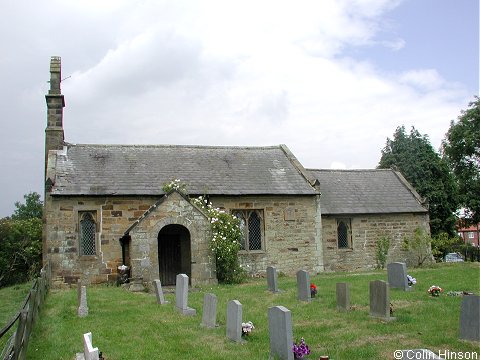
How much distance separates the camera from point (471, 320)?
924 cm

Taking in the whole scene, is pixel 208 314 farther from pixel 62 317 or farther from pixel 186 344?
pixel 62 317

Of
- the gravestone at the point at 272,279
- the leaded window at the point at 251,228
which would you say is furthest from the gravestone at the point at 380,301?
the leaded window at the point at 251,228

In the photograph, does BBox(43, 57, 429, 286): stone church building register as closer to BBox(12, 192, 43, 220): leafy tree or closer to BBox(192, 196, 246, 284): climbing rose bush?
BBox(192, 196, 246, 284): climbing rose bush

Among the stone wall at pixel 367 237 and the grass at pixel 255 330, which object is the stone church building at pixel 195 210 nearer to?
the stone wall at pixel 367 237

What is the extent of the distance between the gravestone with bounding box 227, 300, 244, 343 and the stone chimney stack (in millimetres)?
17070

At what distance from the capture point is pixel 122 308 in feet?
49.5

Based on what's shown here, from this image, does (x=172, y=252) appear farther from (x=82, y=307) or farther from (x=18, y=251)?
(x=18, y=251)

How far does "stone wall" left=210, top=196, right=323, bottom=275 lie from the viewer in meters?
24.0

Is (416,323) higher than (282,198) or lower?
lower

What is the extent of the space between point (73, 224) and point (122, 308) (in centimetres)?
803

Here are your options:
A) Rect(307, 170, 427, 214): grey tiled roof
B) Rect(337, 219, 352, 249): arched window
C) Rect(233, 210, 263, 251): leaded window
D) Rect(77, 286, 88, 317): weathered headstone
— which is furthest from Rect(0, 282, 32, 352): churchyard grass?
Rect(337, 219, 352, 249): arched window

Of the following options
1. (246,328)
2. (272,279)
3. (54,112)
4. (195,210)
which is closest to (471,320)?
(246,328)

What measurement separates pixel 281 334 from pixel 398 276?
8.87 meters

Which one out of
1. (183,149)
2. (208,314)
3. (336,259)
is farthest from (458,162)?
(208,314)
